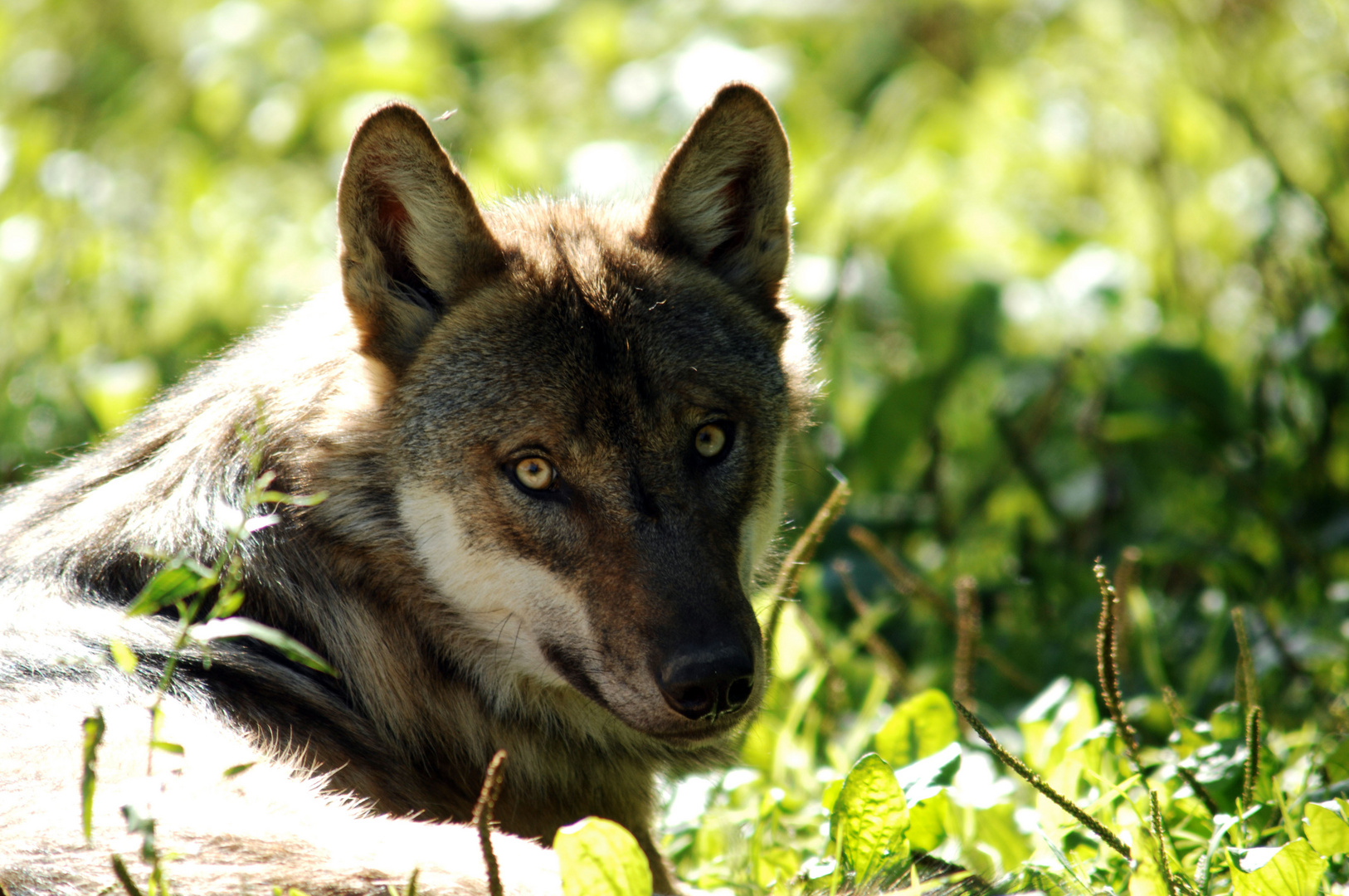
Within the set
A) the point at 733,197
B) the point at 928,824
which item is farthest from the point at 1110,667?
the point at 733,197

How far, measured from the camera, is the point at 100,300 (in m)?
7.26

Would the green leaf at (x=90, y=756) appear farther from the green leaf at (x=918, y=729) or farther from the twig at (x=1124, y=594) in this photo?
the twig at (x=1124, y=594)

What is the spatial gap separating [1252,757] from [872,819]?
98 centimetres

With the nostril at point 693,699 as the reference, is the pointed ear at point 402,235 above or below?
above

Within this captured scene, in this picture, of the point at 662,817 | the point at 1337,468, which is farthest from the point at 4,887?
the point at 1337,468

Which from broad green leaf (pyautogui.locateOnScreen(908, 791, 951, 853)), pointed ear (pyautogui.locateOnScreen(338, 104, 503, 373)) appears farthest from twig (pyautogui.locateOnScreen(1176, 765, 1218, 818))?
pointed ear (pyautogui.locateOnScreen(338, 104, 503, 373))

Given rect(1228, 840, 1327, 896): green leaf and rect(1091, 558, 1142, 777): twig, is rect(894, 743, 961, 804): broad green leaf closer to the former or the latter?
rect(1091, 558, 1142, 777): twig

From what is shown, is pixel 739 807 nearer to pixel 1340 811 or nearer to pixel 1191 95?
pixel 1340 811

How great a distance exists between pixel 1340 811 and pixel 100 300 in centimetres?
687

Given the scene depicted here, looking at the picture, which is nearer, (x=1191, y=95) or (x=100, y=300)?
(x=100, y=300)

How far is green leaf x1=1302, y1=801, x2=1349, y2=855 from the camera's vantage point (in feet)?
9.25

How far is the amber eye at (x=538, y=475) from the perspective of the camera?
134 inches

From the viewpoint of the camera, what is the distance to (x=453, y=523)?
11.2 ft

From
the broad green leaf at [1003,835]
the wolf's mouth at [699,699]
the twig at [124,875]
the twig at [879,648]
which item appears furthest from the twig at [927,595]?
the twig at [124,875]
